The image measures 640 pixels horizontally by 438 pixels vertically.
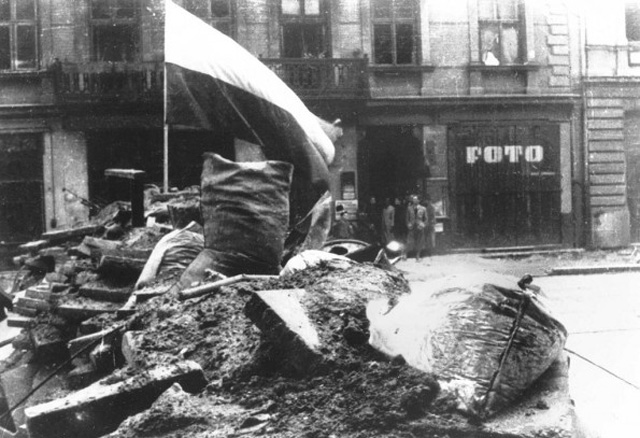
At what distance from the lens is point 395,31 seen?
15047mm

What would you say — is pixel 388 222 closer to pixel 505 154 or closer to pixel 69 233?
pixel 505 154

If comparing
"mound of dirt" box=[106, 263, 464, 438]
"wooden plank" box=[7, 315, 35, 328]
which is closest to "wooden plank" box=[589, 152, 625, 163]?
"mound of dirt" box=[106, 263, 464, 438]

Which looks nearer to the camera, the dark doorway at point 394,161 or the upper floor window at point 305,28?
the upper floor window at point 305,28

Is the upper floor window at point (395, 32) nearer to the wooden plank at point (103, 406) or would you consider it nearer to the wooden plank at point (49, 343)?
the wooden plank at point (49, 343)

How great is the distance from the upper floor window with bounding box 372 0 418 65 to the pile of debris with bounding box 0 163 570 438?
37.7 ft

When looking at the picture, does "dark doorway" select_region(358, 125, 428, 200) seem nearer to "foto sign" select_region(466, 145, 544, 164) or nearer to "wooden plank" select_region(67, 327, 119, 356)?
"foto sign" select_region(466, 145, 544, 164)

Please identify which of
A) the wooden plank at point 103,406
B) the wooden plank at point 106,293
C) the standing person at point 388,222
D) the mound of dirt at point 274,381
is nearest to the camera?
the mound of dirt at point 274,381

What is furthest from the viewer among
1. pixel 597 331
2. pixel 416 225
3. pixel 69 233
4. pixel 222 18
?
pixel 222 18

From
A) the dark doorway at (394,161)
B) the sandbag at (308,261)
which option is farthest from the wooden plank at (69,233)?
the dark doorway at (394,161)

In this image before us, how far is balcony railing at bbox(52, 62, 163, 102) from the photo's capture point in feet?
44.5

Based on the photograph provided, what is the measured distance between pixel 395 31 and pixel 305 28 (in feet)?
7.09

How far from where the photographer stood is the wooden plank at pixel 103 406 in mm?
2648

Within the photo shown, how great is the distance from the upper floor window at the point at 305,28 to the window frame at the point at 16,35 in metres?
5.49

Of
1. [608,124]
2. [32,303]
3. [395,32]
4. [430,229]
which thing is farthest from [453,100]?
[32,303]
